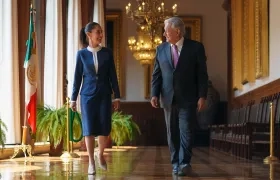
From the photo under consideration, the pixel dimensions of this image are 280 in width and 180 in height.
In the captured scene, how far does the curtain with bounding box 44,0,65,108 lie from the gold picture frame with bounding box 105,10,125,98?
23.8 feet

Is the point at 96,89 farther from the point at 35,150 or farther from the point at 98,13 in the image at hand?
the point at 98,13

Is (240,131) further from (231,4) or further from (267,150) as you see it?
(231,4)

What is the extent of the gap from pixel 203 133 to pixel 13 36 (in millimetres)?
10868

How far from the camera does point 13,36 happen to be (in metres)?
9.14

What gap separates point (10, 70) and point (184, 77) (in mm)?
4122

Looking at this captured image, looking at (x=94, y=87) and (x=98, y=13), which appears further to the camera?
(x=98, y=13)

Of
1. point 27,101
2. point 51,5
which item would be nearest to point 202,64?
point 27,101

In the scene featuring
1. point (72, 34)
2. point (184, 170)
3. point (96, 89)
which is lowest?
point (184, 170)

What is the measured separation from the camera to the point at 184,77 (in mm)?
5680

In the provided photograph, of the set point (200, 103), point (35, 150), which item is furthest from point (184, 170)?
point (35, 150)

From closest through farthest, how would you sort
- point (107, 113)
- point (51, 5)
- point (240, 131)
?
point (107, 113) < point (240, 131) < point (51, 5)

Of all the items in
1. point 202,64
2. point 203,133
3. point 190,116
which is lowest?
point 203,133

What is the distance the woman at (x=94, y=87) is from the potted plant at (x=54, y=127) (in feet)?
13.9

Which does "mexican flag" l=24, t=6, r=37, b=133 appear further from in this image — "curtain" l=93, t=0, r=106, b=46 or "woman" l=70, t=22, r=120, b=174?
"curtain" l=93, t=0, r=106, b=46
